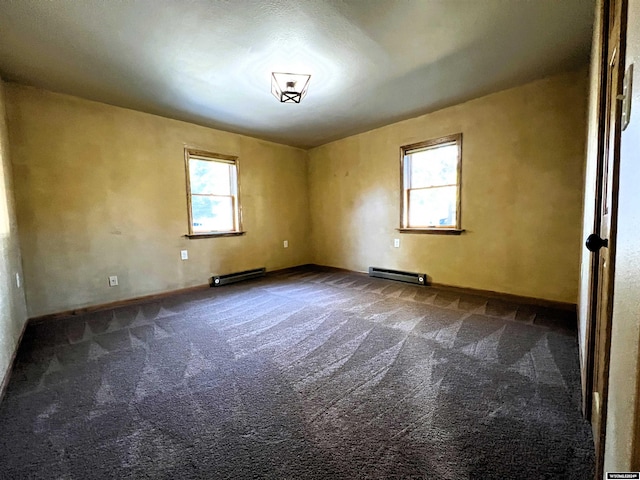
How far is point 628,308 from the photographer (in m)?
0.65

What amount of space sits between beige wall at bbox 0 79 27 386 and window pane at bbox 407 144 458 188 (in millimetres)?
4378

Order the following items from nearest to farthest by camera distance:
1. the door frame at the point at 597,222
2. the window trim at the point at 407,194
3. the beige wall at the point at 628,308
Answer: the beige wall at the point at 628,308 → the door frame at the point at 597,222 → the window trim at the point at 407,194

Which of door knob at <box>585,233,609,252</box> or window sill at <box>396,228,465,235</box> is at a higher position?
door knob at <box>585,233,609,252</box>

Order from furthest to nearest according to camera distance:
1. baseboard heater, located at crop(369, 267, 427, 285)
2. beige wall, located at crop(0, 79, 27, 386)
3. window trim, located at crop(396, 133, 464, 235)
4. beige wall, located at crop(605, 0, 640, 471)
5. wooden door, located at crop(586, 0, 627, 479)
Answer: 1. baseboard heater, located at crop(369, 267, 427, 285)
2. window trim, located at crop(396, 133, 464, 235)
3. beige wall, located at crop(0, 79, 27, 386)
4. wooden door, located at crop(586, 0, 627, 479)
5. beige wall, located at crop(605, 0, 640, 471)

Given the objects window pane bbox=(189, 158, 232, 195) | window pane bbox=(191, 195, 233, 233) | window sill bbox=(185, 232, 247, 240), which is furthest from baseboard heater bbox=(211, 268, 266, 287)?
window pane bbox=(189, 158, 232, 195)

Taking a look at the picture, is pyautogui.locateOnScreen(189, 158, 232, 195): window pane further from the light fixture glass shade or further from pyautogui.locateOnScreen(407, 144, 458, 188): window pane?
pyautogui.locateOnScreen(407, 144, 458, 188): window pane

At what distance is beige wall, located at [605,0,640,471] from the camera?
57cm

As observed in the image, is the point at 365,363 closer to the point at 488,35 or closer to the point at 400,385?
the point at 400,385

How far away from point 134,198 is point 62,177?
0.69m

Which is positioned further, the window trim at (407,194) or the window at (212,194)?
the window at (212,194)

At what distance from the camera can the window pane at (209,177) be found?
4.09 metres

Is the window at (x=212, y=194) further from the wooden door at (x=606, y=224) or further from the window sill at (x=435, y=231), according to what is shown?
the wooden door at (x=606, y=224)

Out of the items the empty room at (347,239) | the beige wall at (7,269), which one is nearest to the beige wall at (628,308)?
the empty room at (347,239)

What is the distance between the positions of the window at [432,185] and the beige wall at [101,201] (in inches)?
104
